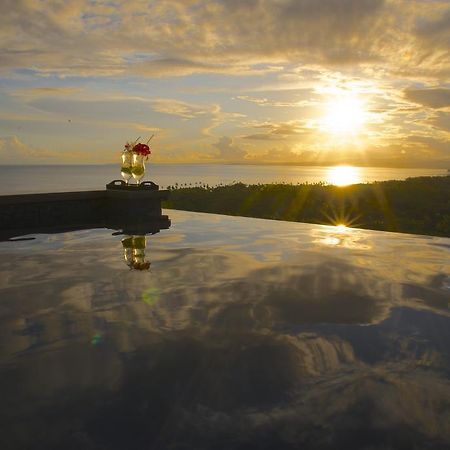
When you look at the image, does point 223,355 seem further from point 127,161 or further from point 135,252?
point 127,161

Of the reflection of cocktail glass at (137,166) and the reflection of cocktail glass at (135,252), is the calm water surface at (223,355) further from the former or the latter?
the reflection of cocktail glass at (137,166)

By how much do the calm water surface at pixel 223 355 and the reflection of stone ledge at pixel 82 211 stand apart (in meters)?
3.55

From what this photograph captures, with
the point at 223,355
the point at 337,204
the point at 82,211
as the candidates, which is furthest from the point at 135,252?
the point at 337,204

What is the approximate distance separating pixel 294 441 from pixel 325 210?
1887 cm

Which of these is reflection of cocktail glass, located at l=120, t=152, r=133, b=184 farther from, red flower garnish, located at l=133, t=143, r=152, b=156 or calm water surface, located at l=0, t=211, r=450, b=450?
calm water surface, located at l=0, t=211, r=450, b=450

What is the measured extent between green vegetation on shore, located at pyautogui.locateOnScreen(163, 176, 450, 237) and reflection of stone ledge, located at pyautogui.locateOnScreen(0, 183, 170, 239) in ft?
26.9

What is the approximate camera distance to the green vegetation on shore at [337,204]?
19.0 m

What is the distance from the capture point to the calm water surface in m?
2.68

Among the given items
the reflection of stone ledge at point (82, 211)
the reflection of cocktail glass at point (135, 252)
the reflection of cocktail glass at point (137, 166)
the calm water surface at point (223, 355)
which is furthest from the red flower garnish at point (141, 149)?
the calm water surface at point (223, 355)

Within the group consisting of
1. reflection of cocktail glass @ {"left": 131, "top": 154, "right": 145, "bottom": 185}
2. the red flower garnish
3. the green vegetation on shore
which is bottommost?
the green vegetation on shore

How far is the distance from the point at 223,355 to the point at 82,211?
28.7ft

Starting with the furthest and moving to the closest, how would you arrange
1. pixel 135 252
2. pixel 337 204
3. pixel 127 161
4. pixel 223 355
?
pixel 337 204 → pixel 127 161 → pixel 135 252 → pixel 223 355

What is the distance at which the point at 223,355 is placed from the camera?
364 cm

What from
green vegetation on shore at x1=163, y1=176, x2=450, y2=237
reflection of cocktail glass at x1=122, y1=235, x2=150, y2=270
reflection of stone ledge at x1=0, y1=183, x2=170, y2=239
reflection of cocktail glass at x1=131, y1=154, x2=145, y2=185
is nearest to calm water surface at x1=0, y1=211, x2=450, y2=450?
reflection of cocktail glass at x1=122, y1=235, x2=150, y2=270
